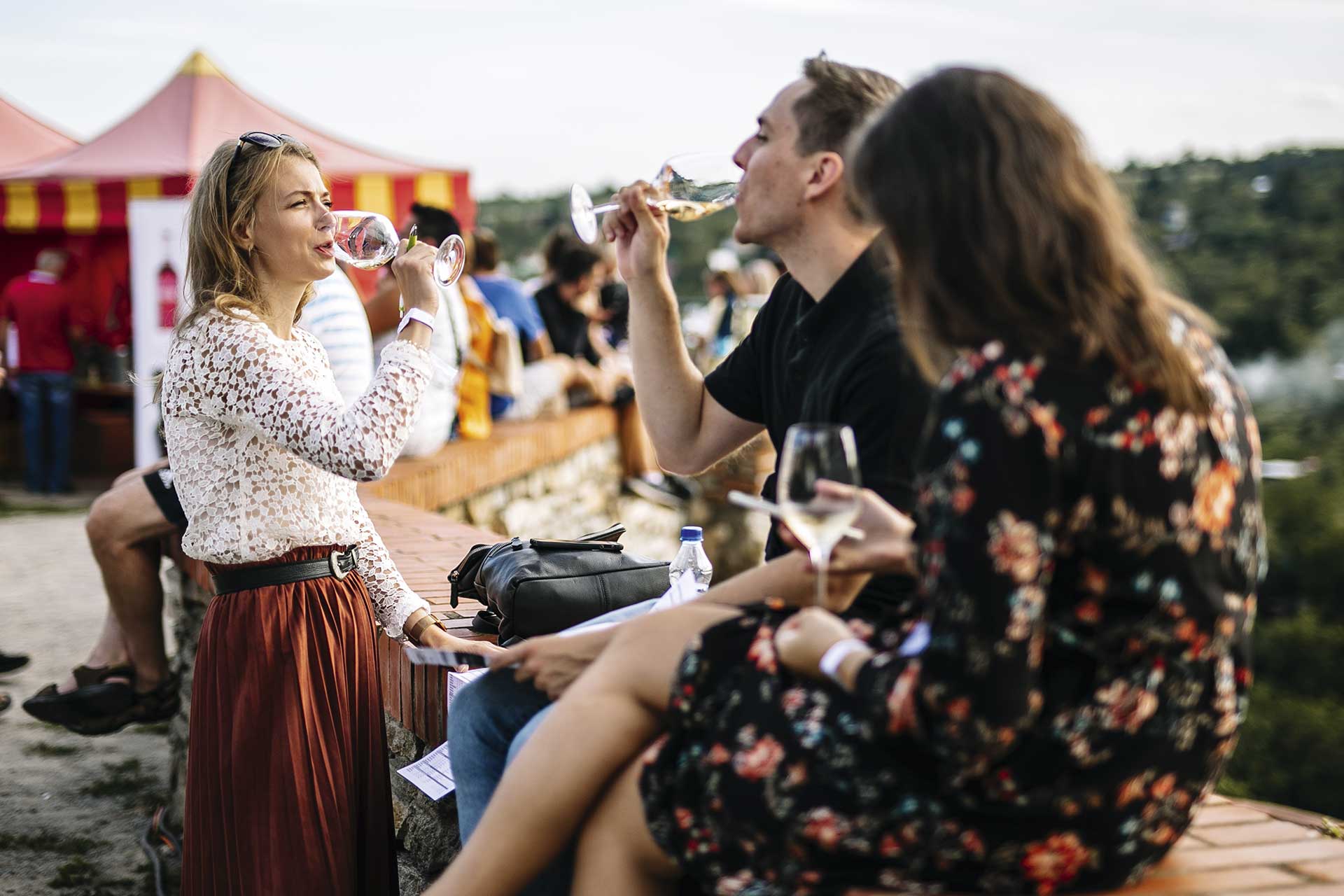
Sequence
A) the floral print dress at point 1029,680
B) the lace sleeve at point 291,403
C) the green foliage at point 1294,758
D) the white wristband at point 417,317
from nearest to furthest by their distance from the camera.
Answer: the floral print dress at point 1029,680 < the lace sleeve at point 291,403 < the white wristband at point 417,317 < the green foliage at point 1294,758

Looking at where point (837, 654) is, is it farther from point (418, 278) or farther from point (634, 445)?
point (634, 445)

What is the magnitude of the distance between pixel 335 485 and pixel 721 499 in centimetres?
933

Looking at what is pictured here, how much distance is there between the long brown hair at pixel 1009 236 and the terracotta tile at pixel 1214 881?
27.3 inches

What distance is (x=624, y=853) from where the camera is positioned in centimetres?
188

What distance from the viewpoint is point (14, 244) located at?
12.8 metres

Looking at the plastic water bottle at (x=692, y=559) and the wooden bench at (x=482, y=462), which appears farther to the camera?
the wooden bench at (x=482, y=462)

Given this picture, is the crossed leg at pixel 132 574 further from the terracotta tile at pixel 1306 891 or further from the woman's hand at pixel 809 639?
the terracotta tile at pixel 1306 891

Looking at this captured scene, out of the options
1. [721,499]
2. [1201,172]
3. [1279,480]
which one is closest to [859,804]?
[721,499]

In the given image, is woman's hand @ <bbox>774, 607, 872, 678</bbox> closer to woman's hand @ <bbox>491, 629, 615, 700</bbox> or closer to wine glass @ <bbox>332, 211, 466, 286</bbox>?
woman's hand @ <bbox>491, 629, 615, 700</bbox>

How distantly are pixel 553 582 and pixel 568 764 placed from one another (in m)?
0.87

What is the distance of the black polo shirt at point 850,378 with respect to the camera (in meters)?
2.29

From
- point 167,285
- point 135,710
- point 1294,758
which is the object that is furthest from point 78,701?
point 1294,758

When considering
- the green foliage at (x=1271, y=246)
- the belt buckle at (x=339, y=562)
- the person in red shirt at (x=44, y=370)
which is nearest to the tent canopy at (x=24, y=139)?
the person in red shirt at (x=44, y=370)

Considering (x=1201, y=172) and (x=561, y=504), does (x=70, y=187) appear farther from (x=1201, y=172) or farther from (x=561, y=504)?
(x=1201, y=172)
